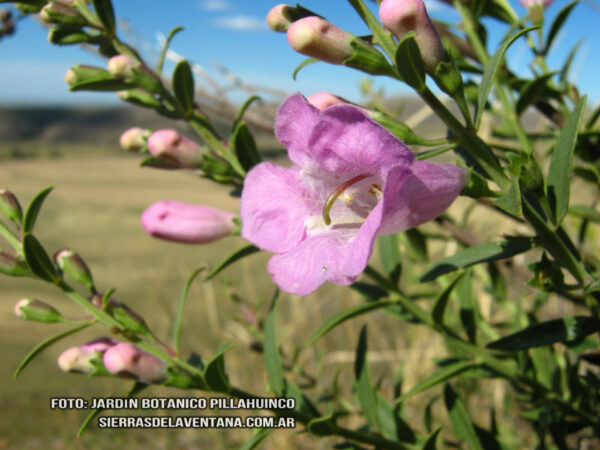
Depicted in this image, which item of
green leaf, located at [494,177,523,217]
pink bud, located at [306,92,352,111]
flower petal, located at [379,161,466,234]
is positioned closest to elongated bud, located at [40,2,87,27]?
pink bud, located at [306,92,352,111]

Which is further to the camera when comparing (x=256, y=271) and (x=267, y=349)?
(x=256, y=271)

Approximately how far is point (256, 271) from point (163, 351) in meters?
5.49

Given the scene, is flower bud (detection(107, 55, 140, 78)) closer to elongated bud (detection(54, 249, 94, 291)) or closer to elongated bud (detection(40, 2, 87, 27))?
elongated bud (detection(40, 2, 87, 27))

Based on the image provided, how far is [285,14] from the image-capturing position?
96cm

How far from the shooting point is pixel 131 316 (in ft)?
4.03

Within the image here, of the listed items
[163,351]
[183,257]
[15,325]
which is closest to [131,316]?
[163,351]

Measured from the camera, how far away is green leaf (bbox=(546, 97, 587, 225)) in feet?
2.75

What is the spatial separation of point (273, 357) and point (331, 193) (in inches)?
20.7

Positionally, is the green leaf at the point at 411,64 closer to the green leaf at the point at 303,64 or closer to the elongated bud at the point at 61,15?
the green leaf at the point at 303,64

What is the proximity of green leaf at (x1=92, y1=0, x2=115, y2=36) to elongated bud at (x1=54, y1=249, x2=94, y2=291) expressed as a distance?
52 centimetres

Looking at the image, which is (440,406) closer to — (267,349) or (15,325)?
(267,349)

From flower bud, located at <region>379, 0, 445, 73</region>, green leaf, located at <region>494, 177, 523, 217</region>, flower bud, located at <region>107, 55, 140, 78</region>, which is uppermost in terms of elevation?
flower bud, located at <region>379, 0, 445, 73</region>

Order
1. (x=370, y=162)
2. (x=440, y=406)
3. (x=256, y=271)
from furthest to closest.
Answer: (x=256, y=271) < (x=440, y=406) < (x=370, y=162)

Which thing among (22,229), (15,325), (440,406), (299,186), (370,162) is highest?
(370,162)
